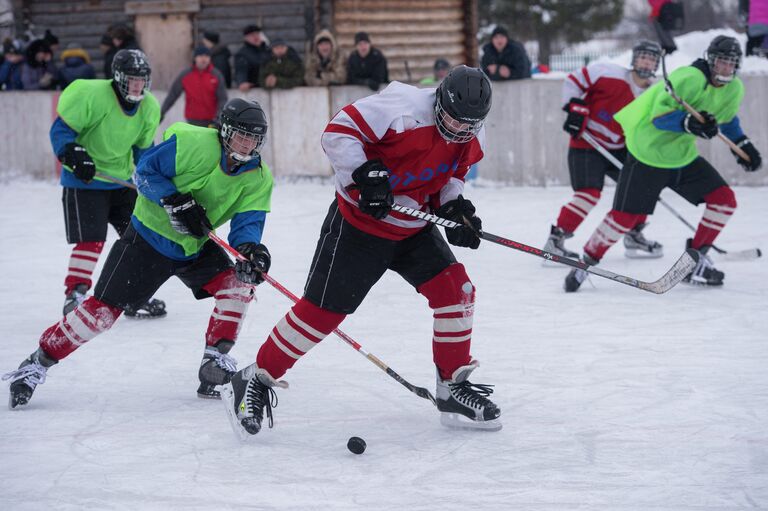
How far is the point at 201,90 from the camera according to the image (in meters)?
8.94

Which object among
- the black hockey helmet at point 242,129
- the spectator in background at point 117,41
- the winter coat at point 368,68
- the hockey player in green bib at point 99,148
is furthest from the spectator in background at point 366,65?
the black hockey helmet at point 242,129

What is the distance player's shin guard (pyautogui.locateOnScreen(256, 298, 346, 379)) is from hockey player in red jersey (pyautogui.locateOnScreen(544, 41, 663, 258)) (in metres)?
2.98

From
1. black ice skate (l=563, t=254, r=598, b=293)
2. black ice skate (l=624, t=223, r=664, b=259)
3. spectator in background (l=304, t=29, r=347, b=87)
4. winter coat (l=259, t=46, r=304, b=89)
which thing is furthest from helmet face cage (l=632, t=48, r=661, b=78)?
winter coat (l=259, t=46, r=304, b=89)

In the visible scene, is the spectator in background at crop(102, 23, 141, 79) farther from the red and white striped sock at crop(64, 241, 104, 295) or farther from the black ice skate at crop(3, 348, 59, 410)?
the black ice skate at crop(3, 348, 59, 410)

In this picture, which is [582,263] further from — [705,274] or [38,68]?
[38,68]

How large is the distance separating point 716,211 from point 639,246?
90 cm

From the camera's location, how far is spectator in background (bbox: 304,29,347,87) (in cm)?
924

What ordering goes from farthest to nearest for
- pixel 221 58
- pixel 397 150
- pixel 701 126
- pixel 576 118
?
pixel 221 58 < pixel 576 118 < pixel 701 126 < pixel 397 150

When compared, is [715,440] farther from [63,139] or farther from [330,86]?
[330,86]

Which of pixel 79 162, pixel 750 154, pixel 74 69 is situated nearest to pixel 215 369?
pixel 79 162

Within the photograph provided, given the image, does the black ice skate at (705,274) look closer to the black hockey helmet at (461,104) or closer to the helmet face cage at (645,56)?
the helmet face cage at (645,56)

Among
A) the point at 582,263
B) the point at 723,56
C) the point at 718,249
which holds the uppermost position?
the point at 723,56

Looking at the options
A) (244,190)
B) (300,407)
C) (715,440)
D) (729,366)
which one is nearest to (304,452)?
(300,407)

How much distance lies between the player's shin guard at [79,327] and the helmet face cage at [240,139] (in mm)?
649
